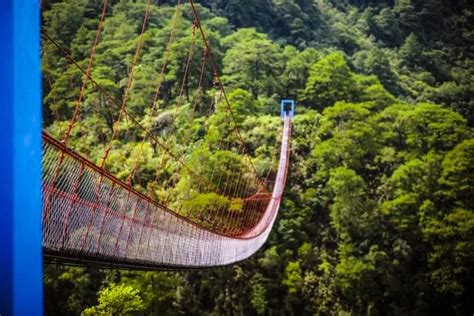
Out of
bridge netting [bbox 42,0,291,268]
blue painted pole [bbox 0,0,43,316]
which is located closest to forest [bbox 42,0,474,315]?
bridge netting [bbox 42,0,291,268]

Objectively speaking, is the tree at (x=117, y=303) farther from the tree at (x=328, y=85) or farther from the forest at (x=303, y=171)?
the tree at (x=328, y=85)

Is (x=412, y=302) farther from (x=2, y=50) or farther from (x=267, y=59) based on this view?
(x=2, y=50)

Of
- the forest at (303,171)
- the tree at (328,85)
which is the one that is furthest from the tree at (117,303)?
the tree at (328,85)

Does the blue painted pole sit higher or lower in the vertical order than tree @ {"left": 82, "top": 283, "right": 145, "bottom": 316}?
higher

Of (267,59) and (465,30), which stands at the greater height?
(465,30)

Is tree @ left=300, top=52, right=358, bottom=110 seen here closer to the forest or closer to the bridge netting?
the forest

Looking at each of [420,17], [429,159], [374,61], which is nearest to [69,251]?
[429,159]
